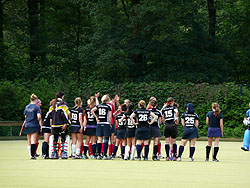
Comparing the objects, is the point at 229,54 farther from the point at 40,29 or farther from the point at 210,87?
the point at 40,29

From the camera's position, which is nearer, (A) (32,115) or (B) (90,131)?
(A) (32,115)

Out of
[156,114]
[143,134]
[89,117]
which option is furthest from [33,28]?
[143,134]

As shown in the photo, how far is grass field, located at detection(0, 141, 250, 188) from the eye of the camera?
11.9 metres

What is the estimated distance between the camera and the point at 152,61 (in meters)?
45.7

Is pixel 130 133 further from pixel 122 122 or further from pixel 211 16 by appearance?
pixel 211 16

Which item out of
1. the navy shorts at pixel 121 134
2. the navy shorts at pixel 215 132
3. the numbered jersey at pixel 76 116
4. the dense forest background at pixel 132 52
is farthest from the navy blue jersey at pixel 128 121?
the dense forest background at pixel 132 52

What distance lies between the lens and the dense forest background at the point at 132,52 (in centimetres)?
3759

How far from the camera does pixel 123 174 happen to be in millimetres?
13914

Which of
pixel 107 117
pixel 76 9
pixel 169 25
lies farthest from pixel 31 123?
pixel 76 9

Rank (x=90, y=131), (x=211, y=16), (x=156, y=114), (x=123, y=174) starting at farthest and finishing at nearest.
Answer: (x=211, y=16) < (x=90, y=131) < (x=156, y=114) < (x=123, y=174)

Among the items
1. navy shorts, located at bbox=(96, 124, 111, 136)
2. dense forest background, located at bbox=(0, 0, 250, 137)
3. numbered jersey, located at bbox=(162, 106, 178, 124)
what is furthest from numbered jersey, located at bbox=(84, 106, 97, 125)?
dense forest background, located at bbox=(0, 0, 250, 137)

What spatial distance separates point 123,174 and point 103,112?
5.41 metres

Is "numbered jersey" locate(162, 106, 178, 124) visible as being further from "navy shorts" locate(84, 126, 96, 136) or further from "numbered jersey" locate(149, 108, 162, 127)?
"navy shorts" locate(84, 126, 96, 136)

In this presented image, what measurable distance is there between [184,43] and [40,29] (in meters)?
13.3
